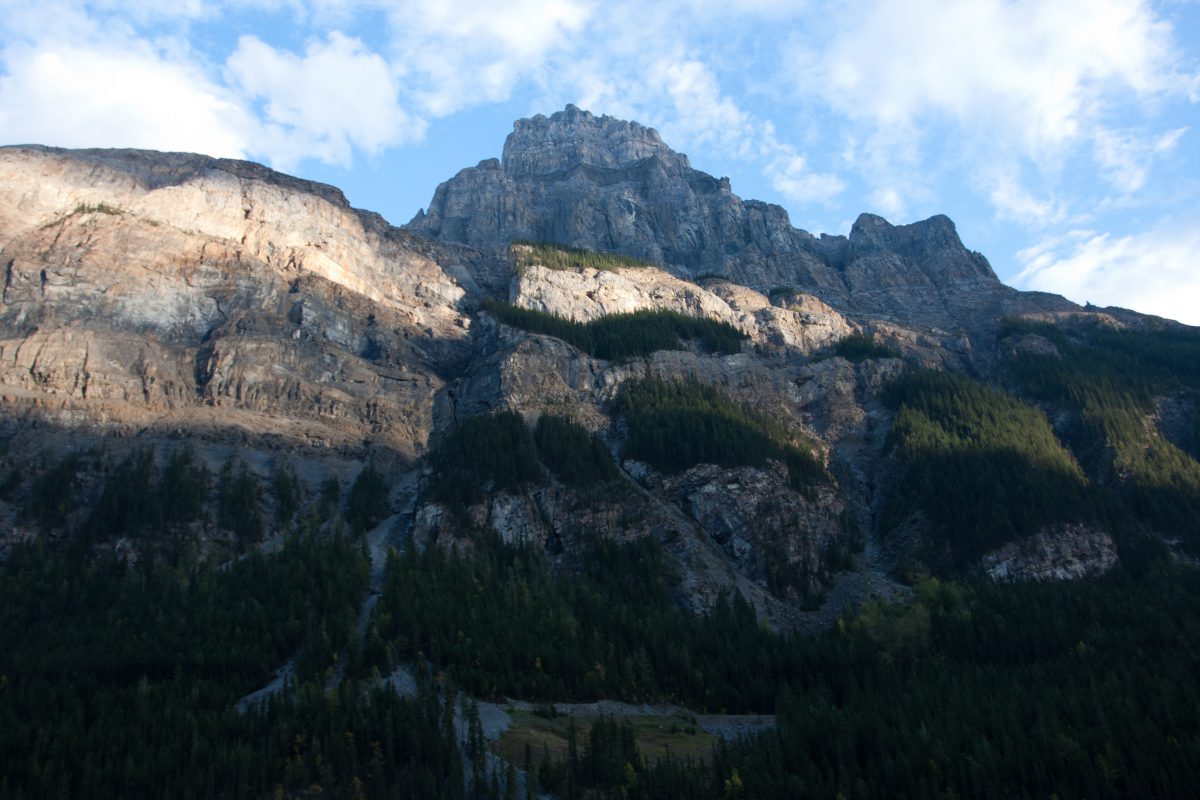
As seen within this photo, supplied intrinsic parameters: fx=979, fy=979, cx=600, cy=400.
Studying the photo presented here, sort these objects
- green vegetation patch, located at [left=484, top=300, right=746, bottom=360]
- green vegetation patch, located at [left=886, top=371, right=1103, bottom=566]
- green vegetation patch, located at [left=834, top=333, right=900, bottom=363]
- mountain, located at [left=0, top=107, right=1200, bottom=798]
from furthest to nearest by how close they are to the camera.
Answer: green vegetation patch, located at [left=834, top=333, right=900, bottom=363] < green vegetation patch, located at [left=484, top=300, right=746, bottom=360] < green vegetation patch, located at [left=886, top=371, right=1103, bottom=566] < mountain, located at [left=0, top=107, right=1200, bottom=798]

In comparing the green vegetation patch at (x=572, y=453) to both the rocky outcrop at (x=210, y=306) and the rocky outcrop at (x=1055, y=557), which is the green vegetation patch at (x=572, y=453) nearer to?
the rocky outcrop at (x=210, y=306)

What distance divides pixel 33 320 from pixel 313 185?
6538cm

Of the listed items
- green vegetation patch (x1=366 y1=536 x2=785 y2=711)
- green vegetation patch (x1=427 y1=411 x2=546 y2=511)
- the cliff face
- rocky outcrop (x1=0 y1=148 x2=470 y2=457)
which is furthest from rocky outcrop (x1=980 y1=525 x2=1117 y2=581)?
rocky outcrop (x1=0 y1=148 x2=470 y2=457)

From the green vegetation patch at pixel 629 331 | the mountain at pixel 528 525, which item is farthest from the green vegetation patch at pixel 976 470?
the green vegetation patch at pixel 629 331

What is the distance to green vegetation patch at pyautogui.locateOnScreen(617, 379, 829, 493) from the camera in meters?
142

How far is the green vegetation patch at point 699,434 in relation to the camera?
14250 centimetres

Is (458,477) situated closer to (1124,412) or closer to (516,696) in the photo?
(516,696)

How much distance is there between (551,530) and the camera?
128000 millimetres

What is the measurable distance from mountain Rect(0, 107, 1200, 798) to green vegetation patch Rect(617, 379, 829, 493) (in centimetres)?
72

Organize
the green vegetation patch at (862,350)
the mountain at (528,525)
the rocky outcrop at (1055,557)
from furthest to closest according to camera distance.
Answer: the green vegetation patch at (862,350)
the rocky outcrop at (1055,557)
the mountain at (528,525)

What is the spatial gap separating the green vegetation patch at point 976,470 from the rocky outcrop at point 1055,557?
178cm

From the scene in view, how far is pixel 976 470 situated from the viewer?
462ft

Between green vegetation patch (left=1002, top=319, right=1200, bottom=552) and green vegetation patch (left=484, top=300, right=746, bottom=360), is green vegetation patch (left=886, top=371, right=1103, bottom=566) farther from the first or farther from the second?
green vegetation patch (left=484, top=300, right=746, bottom=360)

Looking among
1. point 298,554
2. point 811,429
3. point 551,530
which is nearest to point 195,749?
point 298,554
